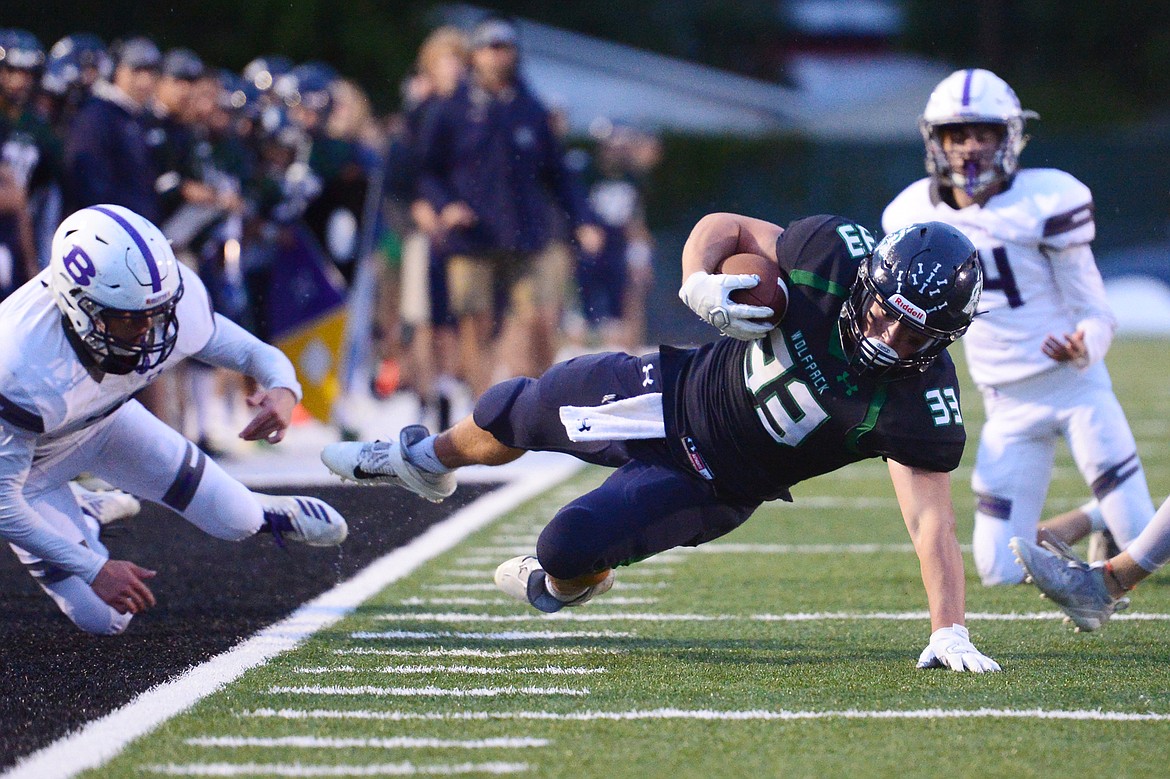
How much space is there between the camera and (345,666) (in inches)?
152

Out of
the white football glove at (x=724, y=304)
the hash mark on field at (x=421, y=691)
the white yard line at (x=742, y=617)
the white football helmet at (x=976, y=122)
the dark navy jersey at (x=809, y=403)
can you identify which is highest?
the white football helmet at (x=976, y=122)

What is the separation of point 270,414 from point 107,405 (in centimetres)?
41

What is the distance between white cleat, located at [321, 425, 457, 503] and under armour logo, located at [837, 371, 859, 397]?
1.22 metres

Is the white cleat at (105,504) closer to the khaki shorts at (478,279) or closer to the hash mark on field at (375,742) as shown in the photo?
the hash mark on field at (375,742)

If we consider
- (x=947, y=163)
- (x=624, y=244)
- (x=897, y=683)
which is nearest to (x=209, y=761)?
(x=897, y=683)

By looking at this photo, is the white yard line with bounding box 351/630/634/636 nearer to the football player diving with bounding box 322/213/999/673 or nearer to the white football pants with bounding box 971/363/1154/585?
the football player diving with bounding box 322/213/999/673

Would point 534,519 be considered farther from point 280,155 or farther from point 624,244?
point 624,244

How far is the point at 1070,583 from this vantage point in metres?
4.13

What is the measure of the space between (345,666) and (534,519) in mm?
2460

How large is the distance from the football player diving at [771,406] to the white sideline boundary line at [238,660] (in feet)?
2.24

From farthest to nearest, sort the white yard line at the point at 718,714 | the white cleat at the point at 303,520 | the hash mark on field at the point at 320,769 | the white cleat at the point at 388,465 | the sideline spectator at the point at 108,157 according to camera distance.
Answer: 1. the sideline spectator at the point at 108,157
2. the white cleat at the point at 303,520
3. the white cleat at the point at 388,465
4. the white yard line at the point at 718,714
5. the hash mark on field at the point at 320,769

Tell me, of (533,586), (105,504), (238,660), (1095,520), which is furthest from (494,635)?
(1095,520)

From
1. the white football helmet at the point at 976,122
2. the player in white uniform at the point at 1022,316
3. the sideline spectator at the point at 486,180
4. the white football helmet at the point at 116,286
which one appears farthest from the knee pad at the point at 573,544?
the sideline spectator at the point at 486,180

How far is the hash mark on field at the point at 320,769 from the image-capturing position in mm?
2934
